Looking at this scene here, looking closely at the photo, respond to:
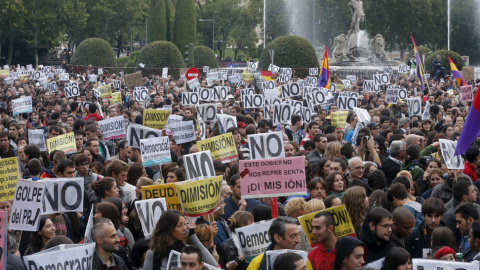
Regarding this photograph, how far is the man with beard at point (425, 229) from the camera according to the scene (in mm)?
8008

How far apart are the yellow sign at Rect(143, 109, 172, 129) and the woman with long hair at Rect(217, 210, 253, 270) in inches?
291

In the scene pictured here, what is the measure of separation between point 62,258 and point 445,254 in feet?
10.1

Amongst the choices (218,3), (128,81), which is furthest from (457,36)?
(128,81)

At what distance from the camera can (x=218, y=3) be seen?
93250mm

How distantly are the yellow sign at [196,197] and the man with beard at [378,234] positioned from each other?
1677mm

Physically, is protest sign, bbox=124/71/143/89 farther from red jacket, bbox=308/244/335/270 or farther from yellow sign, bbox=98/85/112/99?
red jacket, bbox=308/244/335/270

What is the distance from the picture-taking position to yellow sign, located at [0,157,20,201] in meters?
10.1

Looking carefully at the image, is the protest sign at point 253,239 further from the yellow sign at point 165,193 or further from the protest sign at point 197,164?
the protest sign at point 197,164

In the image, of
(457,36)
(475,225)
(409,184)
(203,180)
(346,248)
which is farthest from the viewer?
(457,36)

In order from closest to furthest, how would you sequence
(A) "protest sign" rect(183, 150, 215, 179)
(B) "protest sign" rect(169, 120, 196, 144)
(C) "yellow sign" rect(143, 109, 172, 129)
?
(A) "protest sign" rect(183, 150, 215, 179) → (B) "protest sign" rect(169, 120, 196, 144) → (C) "yellow sign" rect(143, 109, 172, 129)

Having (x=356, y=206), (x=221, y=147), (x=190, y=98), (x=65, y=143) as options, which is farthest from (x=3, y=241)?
(x=190, y=98)

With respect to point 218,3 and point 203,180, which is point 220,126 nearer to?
point 203,180

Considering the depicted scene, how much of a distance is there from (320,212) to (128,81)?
24.4 meters

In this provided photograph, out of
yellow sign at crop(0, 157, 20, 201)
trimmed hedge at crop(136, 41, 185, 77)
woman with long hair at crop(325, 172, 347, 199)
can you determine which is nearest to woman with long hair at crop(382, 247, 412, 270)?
woman with long hair at crop(325, 172, 347, 199)
